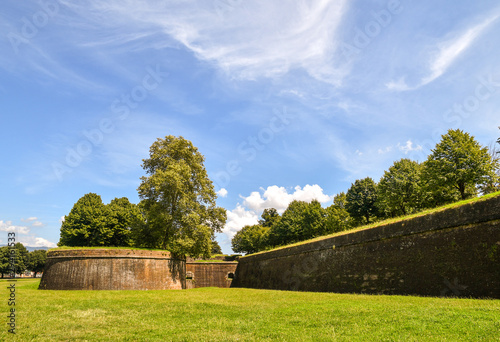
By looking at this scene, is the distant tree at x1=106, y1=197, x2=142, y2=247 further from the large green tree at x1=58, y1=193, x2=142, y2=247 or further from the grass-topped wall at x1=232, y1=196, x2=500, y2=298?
the grass-topped wall at x1=232, y1=196, x2=500, y2=298

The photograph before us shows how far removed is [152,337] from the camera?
693 cm

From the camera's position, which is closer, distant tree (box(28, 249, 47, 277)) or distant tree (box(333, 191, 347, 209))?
distant tree (box(333, 191, 347, 209))

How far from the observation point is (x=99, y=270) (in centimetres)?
2306

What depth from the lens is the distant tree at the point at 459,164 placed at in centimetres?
2203

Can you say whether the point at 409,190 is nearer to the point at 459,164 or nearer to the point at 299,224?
the point at 459,164

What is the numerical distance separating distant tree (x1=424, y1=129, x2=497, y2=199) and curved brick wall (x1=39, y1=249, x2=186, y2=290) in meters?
24.6

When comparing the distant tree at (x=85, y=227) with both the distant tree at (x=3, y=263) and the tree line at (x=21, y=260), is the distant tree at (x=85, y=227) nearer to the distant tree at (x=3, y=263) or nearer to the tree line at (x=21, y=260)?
the tree line at (x=21, y=260)

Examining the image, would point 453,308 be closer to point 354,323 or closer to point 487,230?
point 354,323

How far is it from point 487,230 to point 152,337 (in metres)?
11.3

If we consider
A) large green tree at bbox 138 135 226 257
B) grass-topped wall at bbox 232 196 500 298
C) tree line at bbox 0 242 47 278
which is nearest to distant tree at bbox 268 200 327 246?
large green tree at bbox 138 135 226 257

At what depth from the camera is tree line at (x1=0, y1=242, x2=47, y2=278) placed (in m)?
69.2

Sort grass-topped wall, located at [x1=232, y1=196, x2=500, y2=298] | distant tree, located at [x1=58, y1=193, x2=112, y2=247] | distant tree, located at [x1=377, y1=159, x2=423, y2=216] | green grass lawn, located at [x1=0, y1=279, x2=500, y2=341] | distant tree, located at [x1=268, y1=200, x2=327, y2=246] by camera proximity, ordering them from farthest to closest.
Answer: distant tree, located at [x1=268, y1=200, x2=327, y2=246] → distant tree, located at [x1=58, y1=193, x2=112, y2=247] → distant tree, located at [x1=377, y1=159, x2=423, y2=216] → grass-topped wall, located at [x1=232, y1=196, x2=500, y2=298] → green grass lawn, located at [x1=0, y1=279, x2=500, y2=341]

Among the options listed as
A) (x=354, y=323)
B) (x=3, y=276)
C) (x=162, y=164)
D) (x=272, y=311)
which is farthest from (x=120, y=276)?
(x=3, y=276)

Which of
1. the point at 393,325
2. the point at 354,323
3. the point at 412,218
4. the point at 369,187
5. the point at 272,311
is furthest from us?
the point at 369,187
